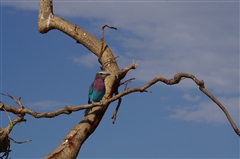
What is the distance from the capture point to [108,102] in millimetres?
6746

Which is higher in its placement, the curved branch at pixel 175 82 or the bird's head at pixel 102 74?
the bird's head at pixel 102 74

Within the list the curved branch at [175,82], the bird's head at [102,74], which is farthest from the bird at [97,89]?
the curved branch at [175,82]

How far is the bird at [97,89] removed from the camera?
7.03 m

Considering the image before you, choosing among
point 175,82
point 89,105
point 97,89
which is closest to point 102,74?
point 97,89

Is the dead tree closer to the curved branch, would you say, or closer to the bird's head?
the curved branch

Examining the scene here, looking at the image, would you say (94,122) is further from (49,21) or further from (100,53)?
(49,21)

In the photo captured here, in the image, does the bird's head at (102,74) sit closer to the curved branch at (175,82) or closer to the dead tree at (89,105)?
the dead tree at (89,105)

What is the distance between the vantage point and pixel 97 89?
702 centimetres

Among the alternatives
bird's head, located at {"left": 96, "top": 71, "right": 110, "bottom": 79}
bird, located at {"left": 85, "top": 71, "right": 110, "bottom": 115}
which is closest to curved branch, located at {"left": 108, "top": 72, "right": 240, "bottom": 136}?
bird, located at {"left": 85, "top": 71, "right": 110, "bottom": 115}

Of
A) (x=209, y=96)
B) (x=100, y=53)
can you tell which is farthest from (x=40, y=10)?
(x=209, y=96)

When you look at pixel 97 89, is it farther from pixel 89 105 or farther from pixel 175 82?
pixel 175 82

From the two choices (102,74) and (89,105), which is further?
(102,74)

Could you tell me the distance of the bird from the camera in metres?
7.03

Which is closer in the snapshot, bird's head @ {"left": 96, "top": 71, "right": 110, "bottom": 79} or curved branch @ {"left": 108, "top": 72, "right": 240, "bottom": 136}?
curved branch @ {"left": 108, "top": 72, "right": 240, "bottom": 136}
